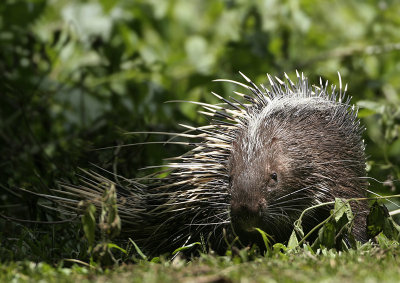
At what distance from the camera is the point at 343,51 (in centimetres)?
777

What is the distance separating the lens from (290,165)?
11.9ft

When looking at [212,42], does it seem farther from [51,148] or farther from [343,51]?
[51,148]

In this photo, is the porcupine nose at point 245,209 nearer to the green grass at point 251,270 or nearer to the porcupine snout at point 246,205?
the porcupine snout at point 246,205

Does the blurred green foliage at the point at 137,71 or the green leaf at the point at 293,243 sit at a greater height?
the blurred green foliage at the point at 137,71

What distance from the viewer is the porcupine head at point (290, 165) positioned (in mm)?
3398

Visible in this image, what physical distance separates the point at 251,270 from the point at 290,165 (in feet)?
3.57

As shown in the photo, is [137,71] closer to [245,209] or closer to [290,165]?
[290,165]

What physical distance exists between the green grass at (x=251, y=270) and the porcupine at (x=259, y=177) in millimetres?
477

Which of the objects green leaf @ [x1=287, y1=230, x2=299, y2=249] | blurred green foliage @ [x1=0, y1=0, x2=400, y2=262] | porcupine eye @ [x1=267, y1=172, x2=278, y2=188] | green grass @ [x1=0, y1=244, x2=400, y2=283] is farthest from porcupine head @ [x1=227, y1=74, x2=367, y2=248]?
blurred green foliage @ [x1=0, y1=0, x2=400, y2=262]

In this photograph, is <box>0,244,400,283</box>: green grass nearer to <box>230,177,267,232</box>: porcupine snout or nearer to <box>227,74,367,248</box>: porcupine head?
<box>230,177,267,232</box>: porcupine snout

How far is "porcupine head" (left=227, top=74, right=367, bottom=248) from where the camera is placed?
340 cm

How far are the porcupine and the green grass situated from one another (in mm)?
477

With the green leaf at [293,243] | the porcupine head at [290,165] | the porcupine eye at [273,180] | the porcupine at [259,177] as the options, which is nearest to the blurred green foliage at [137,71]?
the porcupine at [259,177]

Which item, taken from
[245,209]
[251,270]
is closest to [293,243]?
[245,209]
